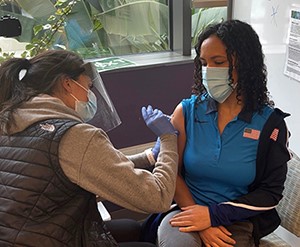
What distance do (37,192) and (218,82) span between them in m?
0.74

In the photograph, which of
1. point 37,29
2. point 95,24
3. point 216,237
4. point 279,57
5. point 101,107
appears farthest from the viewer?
point 95,24

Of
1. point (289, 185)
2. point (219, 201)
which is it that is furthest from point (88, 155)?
point (289, 185)

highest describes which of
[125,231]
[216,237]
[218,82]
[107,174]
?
[218,82]

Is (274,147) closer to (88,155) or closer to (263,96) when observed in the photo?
(263,96)

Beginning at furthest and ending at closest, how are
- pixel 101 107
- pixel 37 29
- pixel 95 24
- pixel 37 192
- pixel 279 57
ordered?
pixel 95 24 < pixel 37 29 < pixel 279 57 < pixel 101 107 < pixel 37 192

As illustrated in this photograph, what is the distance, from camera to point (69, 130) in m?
1.03

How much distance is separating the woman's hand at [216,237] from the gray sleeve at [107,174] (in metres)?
0.23

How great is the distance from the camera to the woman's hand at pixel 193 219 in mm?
1296

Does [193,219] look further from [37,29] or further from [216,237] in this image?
[37,29]

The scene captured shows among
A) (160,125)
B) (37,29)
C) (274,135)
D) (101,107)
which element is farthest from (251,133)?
(37,29)

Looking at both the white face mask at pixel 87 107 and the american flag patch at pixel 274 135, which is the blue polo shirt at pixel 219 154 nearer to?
the american flag patch at pixel 274 135

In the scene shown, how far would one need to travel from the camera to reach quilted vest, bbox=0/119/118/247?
1012 millimetres

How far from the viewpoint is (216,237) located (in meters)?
1.28

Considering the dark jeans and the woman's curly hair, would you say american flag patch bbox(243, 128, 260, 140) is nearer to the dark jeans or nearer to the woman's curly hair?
the woman's curly hair
